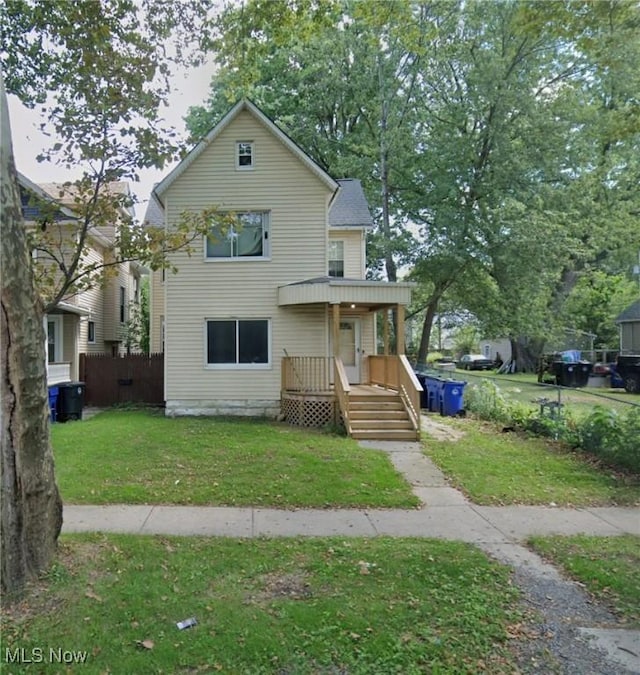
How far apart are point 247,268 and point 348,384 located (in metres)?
4.31

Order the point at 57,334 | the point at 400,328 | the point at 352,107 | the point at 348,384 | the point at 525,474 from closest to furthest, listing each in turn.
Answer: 1. the point at 525,474
2. the point at 348,384
3. the point at 400,328
4. the point at 57,334
5. the point at 352,107

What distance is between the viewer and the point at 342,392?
35.9 ft

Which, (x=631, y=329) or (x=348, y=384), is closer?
(x=348, y=384)

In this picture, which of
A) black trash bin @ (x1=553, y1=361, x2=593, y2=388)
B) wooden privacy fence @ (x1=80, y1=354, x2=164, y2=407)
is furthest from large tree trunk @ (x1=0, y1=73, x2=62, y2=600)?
black trash bin @ (x1=553, y1=361, x2=593, y2=388)

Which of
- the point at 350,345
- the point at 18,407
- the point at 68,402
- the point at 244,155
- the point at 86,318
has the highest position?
the point at 244,155

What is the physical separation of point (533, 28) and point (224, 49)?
4495 millimetres

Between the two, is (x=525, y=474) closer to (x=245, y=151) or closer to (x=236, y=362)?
(x=236, y=362)

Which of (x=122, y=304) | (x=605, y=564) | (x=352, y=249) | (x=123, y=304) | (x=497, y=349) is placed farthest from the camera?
(x=497, y=349)

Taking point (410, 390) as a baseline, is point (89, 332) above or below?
above

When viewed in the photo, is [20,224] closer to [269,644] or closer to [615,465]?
→ [269,644]

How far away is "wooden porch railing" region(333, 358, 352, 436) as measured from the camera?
10.5 m

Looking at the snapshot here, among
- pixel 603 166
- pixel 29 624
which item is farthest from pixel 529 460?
pixel 603 166

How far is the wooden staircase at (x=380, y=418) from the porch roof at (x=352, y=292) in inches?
92.0

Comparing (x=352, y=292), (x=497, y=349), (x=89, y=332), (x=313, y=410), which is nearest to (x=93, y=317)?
(x=89, y=332)
